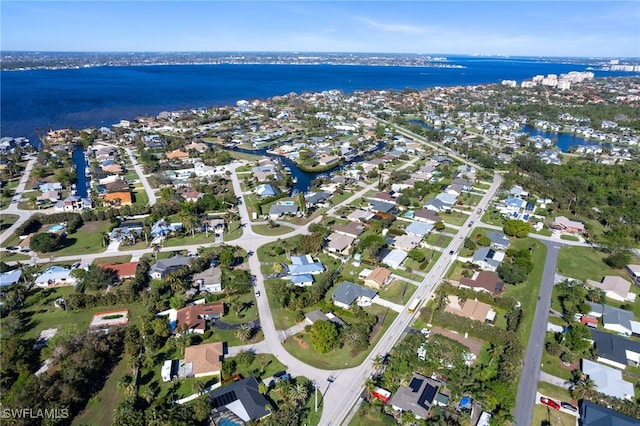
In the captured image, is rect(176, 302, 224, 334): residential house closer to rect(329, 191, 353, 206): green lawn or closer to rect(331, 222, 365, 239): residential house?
rect(331, 222, 365, 239): residential house

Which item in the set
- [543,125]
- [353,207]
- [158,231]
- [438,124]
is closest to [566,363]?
[353,207]

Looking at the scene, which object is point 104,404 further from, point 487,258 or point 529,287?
point 529,287

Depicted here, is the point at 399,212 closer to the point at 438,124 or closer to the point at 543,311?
the point at 543,311

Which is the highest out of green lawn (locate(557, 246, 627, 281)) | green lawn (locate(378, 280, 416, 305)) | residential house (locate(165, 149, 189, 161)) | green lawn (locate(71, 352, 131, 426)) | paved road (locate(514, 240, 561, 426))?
residential house (locate(165, 149, 189, 161))

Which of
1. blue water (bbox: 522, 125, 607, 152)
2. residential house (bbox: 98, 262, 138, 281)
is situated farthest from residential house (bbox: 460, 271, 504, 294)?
blue water (bbox: 522, 125, 607, 152)

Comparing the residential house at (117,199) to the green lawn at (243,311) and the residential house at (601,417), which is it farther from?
the residential house at (601,417)

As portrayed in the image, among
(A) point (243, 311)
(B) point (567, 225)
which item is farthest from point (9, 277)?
(B) point (567, 225)
